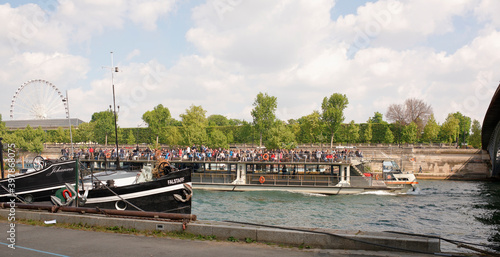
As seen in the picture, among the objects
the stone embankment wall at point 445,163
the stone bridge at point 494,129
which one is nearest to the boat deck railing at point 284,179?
the stone bridge at point 494,129

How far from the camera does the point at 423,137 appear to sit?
9550 centimetres

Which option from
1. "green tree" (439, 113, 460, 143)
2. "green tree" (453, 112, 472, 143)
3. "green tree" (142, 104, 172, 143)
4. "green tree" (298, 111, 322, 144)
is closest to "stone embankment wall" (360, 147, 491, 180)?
"green tree" (298, 111, 322, 144)

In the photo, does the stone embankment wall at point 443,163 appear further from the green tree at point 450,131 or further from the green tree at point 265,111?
the green tree at point 450,131

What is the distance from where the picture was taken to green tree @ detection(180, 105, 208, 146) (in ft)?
244

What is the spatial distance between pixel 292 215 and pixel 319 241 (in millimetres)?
18102

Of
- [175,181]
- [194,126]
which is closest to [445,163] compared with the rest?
[194,126]

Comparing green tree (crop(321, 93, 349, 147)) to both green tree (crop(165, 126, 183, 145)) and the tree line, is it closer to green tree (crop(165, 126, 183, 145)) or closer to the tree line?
the tree line

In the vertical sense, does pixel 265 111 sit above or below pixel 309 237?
above

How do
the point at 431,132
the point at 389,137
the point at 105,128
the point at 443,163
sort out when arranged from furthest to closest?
the point at 105,128 < the point at 431,132 < the point at 389,137 < the point at 443,163

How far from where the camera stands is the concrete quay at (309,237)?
9.22 meters

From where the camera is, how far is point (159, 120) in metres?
91.4

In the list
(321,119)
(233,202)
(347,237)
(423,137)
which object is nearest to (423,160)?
(321,119)

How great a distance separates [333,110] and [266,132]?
612 inches

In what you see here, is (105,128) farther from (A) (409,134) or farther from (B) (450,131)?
(B) (450,131)
